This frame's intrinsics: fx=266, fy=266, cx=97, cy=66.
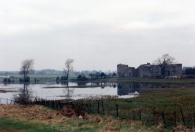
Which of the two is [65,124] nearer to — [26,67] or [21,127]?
[21,127]

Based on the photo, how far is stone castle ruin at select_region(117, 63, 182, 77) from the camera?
133137 mm

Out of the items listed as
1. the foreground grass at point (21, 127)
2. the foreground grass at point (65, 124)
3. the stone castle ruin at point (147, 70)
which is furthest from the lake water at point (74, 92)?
the stone castle ruin at point (147, 70)

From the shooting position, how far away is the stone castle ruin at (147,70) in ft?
437

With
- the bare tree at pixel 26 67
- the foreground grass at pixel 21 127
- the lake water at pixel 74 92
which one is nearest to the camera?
the foreground grass at pixel 21 127

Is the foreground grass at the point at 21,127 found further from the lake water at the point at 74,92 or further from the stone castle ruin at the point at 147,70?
the stone castle ruin at the point at 147,70

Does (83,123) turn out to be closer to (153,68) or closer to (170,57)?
(170,57)

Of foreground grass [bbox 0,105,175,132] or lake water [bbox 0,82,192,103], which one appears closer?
foreground grass [bbox 0,105,175,132]

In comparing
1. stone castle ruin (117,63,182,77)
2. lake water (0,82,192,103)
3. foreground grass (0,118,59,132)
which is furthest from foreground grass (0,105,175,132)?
stone castle ruin (117,63,182,77)

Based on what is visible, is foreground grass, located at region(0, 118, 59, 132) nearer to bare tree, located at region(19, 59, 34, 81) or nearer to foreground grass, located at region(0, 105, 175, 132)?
foreground grass, located at region(0, 105, 175, 132)

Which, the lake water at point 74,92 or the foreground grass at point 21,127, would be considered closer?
the foreground grass at point 21,127

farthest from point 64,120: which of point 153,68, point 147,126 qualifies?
point 153,68

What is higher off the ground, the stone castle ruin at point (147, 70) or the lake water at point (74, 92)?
the stone castle ruin at point (147, 70)

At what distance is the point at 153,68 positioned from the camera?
143125 millimetres

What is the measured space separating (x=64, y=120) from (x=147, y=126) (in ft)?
22.4
